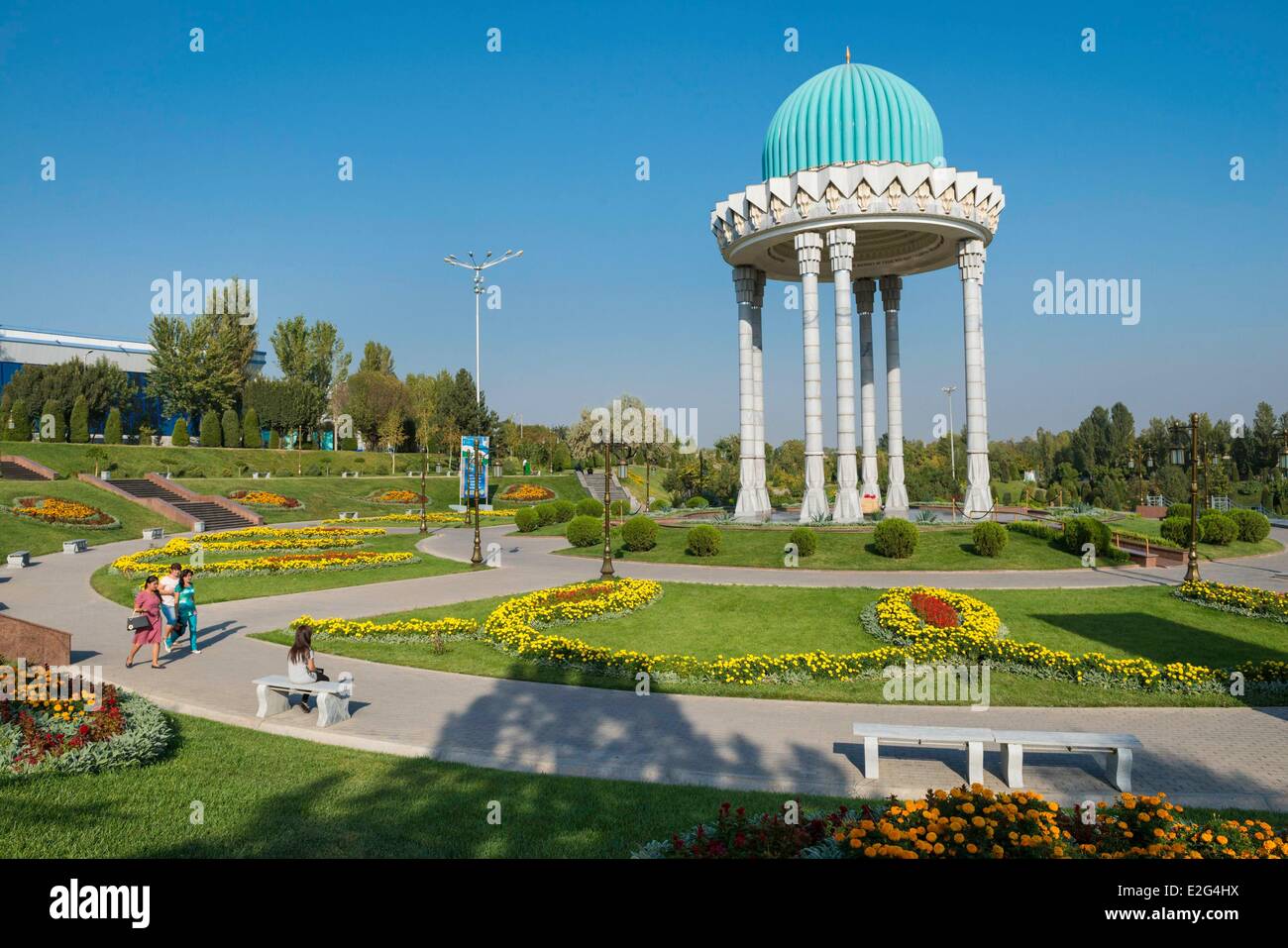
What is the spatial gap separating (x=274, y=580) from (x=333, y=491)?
34348mm

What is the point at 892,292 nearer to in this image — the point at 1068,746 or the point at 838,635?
the point at 838,635

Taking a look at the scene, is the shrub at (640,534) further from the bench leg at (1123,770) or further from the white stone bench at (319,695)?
the bench leg at (1123,770)

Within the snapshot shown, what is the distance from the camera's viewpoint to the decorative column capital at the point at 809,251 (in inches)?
1236

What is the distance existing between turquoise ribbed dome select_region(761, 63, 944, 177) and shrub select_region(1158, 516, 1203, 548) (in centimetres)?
1764

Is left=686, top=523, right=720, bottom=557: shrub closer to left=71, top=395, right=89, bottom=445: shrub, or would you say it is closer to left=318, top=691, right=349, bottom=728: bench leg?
left=318, top=691, right=349, bottom=728: bench leg

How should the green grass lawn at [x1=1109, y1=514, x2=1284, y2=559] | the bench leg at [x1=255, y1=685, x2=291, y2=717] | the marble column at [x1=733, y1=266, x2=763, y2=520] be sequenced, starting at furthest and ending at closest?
1. the marble column at [x1=733, y1=266, x2=763, y2=520]
2. the green grass lawn at [x1=1109, y1=514, x2=1284, y2=559]
3. the bench leg at [x1=255, y1=685, x2=291, y2=717]

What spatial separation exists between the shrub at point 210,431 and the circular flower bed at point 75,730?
63.5m

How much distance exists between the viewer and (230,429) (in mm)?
68500

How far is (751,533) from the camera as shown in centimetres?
3016

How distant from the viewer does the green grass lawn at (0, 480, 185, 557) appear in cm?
3269

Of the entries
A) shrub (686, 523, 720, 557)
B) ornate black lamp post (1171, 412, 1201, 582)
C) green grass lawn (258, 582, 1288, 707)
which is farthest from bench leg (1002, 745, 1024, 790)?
shrub (686, 523, 720, 557)

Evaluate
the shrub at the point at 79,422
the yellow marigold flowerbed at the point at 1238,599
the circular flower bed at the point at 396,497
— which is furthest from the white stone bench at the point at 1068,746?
the shrub at the point at 79,422

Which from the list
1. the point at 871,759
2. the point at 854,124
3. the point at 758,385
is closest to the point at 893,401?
the point at 758,385
